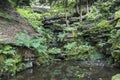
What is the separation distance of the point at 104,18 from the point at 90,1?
3.56 metres

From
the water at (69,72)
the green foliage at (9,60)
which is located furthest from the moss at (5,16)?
the water at (69,72)

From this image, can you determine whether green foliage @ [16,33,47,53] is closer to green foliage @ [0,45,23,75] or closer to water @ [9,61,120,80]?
green foliage @ [0,45,23,75]

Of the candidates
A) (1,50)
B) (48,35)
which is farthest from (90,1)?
(1,50)

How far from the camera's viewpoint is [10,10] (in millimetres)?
14602

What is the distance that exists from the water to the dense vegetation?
0.70 metres

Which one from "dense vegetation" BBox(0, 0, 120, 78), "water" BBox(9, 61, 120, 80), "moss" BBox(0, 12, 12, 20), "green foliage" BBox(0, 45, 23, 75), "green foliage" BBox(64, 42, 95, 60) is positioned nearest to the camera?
"water" BBox(9, 61, 120, 80)

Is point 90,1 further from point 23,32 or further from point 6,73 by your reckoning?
point 6,73

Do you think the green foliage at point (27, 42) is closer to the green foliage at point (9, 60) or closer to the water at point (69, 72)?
the green foliage at point (9, 60)

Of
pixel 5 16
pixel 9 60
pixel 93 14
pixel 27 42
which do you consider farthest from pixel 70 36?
pixel 9 60

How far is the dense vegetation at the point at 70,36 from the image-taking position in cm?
1129

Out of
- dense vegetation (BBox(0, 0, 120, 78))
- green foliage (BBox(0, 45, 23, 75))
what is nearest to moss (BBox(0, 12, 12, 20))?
dense vegetation (BBox(0, 0, 120, 78))

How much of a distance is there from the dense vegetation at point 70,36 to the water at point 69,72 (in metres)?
0.70

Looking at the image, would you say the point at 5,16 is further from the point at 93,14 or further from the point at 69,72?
the point at 93,14

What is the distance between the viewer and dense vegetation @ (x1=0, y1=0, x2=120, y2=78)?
37.0 feet
